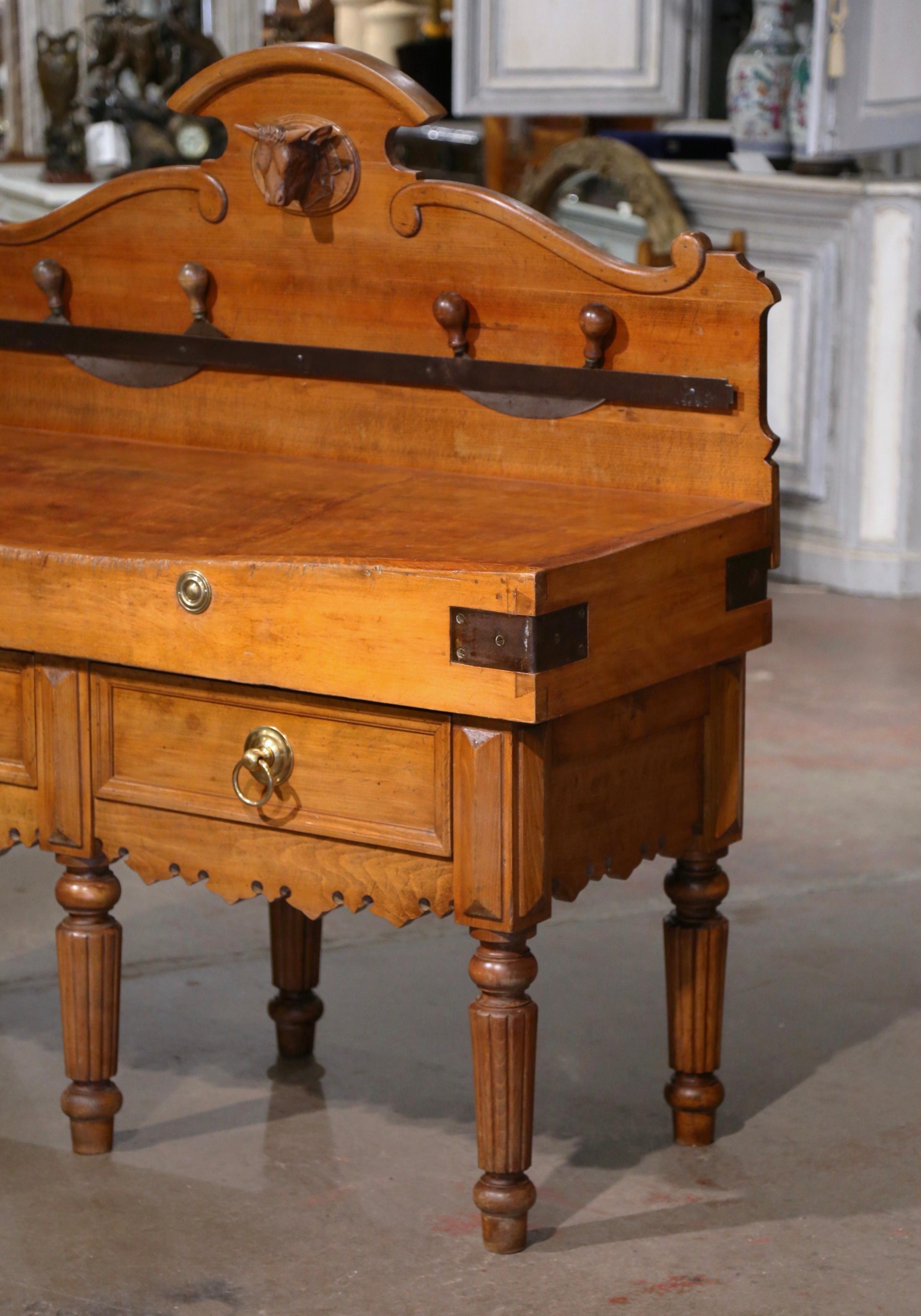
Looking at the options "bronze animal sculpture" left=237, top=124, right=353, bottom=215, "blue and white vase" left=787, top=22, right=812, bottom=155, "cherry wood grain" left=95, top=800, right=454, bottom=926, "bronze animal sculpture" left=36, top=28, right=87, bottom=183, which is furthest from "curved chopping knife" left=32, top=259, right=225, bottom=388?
"bronze animal sculpture" left=36, top=28, right=87, bottom=183

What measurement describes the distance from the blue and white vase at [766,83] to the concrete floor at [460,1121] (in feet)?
8.76

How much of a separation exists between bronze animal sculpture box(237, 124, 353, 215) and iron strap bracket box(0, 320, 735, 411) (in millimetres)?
192

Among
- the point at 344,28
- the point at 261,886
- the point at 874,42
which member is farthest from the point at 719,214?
the point at 261,886

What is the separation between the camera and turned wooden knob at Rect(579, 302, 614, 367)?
2.37 meters

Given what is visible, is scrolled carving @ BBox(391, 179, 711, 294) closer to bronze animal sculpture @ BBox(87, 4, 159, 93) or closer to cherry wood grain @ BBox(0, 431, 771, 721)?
cherry wood grain @ BBox(0, 431, 771, 721)

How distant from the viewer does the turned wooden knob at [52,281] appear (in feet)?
9.10

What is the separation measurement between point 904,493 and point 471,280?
340 cm

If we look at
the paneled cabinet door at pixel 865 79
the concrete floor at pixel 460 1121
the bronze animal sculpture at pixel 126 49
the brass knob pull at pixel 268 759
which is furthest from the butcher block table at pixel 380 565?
the bronze animal sculpture at pixel 126 49

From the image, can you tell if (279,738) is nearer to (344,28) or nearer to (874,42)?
(874,42)

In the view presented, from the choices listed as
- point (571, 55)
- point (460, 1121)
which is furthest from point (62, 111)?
point (460, 1121)

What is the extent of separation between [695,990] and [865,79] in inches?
136

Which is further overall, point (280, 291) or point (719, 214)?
point (719, 214)

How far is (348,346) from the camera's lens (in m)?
2.59

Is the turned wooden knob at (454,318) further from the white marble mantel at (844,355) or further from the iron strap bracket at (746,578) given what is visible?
the white marble mantel at (844,355)
